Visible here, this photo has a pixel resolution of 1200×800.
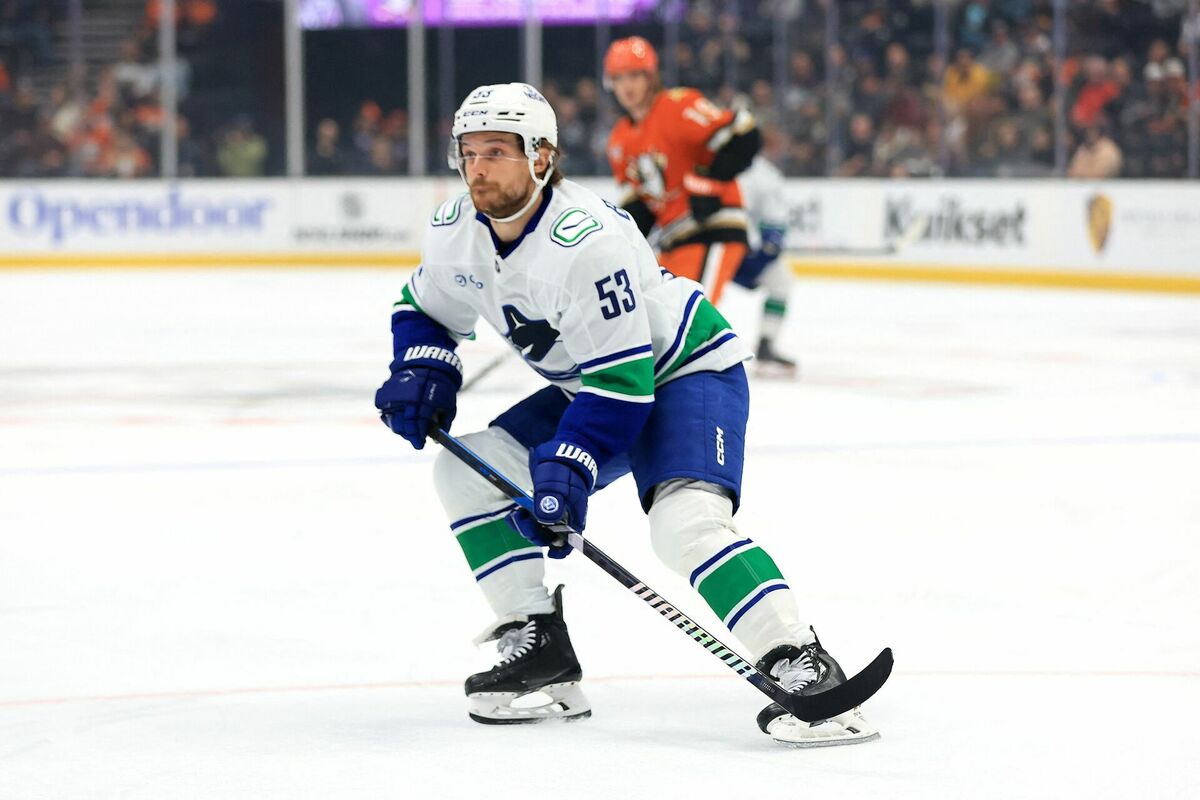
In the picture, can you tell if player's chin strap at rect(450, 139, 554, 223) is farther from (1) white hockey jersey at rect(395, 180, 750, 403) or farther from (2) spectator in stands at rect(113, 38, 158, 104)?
(2) spectator in stands at rect(113, 38, 158, 104)

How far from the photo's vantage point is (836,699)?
8.38 ft

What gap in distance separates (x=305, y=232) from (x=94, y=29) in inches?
98.3

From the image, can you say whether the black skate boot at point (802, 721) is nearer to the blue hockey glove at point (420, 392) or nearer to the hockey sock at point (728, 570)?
the hockey sock at point (728, 570)

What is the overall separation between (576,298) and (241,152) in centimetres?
1266

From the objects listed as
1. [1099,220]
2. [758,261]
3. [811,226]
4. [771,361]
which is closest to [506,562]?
[771,361]

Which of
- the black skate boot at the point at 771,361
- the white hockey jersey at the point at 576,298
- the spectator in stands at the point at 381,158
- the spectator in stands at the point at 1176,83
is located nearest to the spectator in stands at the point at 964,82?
the spectator in stands at the point at 1176,83

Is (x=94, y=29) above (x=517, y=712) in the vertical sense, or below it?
above

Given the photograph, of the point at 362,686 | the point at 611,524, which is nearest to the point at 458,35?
the point at 611,524

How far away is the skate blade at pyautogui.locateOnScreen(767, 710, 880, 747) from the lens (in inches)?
102

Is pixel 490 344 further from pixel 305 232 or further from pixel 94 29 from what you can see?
pixel 94 29

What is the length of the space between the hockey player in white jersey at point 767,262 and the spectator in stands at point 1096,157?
435cm

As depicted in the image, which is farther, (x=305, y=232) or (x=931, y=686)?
(x=305, y=232)

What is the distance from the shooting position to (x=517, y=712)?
2.76 m

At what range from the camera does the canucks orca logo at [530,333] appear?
273 centimetres
